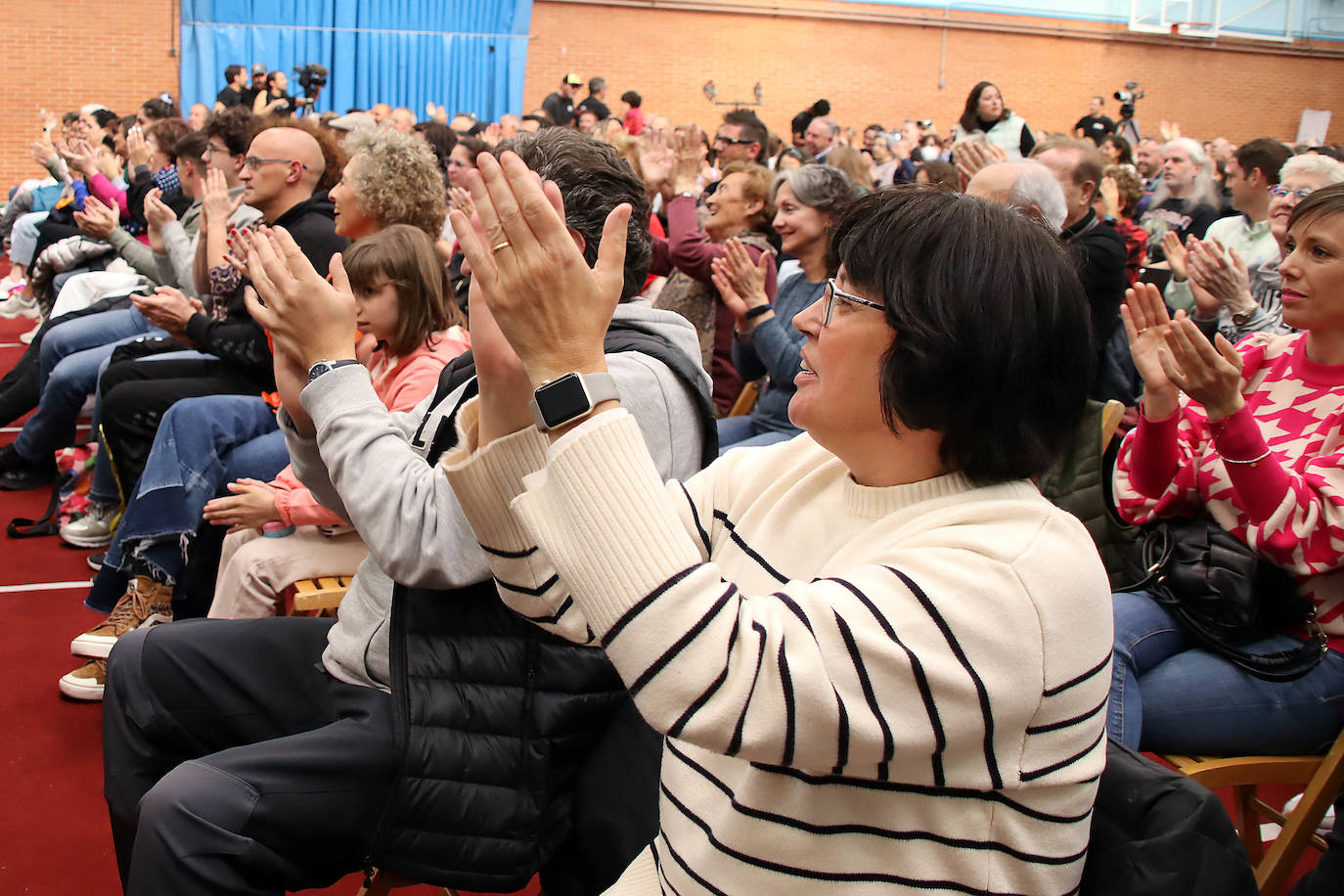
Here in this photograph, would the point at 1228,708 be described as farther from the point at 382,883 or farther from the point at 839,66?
the point at 839,66

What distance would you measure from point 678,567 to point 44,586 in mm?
3557

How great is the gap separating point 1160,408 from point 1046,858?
1227mm

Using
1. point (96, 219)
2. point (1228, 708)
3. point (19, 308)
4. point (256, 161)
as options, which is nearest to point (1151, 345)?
point (1228, 708)

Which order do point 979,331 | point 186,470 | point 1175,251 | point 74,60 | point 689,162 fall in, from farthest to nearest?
point 74,60, point 689,162, point 1175,251, point 186,470, point 979,331

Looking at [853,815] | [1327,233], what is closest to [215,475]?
[853,815]

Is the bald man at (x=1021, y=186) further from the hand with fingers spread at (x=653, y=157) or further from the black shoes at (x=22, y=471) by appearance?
the black shoes at (x=22, y=471)

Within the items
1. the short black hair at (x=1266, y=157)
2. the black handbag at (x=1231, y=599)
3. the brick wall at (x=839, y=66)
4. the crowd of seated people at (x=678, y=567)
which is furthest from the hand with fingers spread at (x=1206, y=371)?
the brick wall at (x=839, y=66)

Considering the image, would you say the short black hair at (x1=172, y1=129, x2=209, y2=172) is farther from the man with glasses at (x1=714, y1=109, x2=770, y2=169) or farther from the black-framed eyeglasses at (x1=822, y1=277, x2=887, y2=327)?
the black-framed eyeglasses at (x1=822, y1=277, x2=887, y2=327)

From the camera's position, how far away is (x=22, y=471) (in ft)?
15.7

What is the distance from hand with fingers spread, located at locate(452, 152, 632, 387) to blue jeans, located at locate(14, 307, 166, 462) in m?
3.69

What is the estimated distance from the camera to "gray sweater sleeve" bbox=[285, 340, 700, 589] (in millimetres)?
1473

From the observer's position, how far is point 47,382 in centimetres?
444

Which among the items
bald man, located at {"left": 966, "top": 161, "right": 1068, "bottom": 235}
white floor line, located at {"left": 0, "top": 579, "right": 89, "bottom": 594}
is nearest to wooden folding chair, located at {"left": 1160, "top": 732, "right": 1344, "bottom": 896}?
bald man, located at {"left": 966, "top": 161, "right": 1068, "bottom": 235}

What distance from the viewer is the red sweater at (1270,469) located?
1826 millimetres
